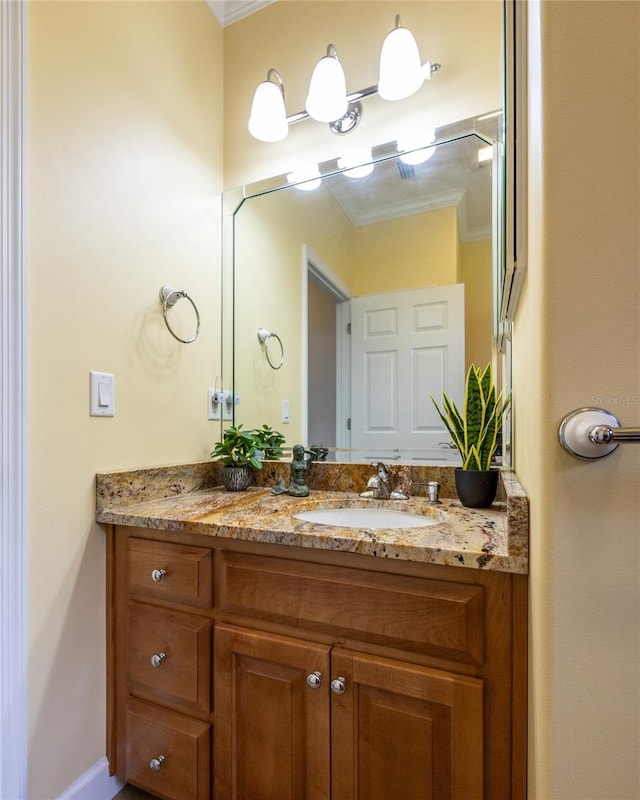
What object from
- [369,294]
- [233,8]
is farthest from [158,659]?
[233,8]

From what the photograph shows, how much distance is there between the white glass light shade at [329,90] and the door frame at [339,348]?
17.7 inches

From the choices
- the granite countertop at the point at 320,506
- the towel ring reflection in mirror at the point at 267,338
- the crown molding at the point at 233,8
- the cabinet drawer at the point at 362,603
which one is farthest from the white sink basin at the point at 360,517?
the crown molding at the point at 233,8

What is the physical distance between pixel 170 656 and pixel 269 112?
5.76ft

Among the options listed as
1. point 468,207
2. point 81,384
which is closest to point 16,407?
point 81,384

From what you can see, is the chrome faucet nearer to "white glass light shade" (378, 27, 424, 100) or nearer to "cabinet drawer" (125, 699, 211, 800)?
"cabinet drawer" (125, 699, 211, 800)

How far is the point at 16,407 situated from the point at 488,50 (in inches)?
65.3

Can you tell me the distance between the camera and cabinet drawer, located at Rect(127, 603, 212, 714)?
966mm

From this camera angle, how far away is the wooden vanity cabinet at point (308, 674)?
73 centimetres

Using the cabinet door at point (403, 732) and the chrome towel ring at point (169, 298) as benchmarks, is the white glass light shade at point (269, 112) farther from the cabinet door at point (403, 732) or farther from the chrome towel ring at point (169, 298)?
the cabinet door at point (403, 732)

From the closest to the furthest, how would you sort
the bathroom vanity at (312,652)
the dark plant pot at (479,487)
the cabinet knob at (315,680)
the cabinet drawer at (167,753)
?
the bathroom vanity at (312,652)
the cabinet knob at (315,680)
the cabinet drawer at (167,753)
the dark plant pot at (479,487)

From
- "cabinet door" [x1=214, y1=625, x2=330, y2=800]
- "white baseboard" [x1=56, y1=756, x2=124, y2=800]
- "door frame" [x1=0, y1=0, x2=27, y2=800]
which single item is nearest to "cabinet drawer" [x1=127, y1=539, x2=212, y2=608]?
"cabinet door" [x1=214, y1=625, x2=330, y2=800]

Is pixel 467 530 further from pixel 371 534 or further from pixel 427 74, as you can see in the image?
pixel 427 74

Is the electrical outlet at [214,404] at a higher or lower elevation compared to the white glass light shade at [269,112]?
lower

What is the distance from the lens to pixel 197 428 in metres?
1.48
